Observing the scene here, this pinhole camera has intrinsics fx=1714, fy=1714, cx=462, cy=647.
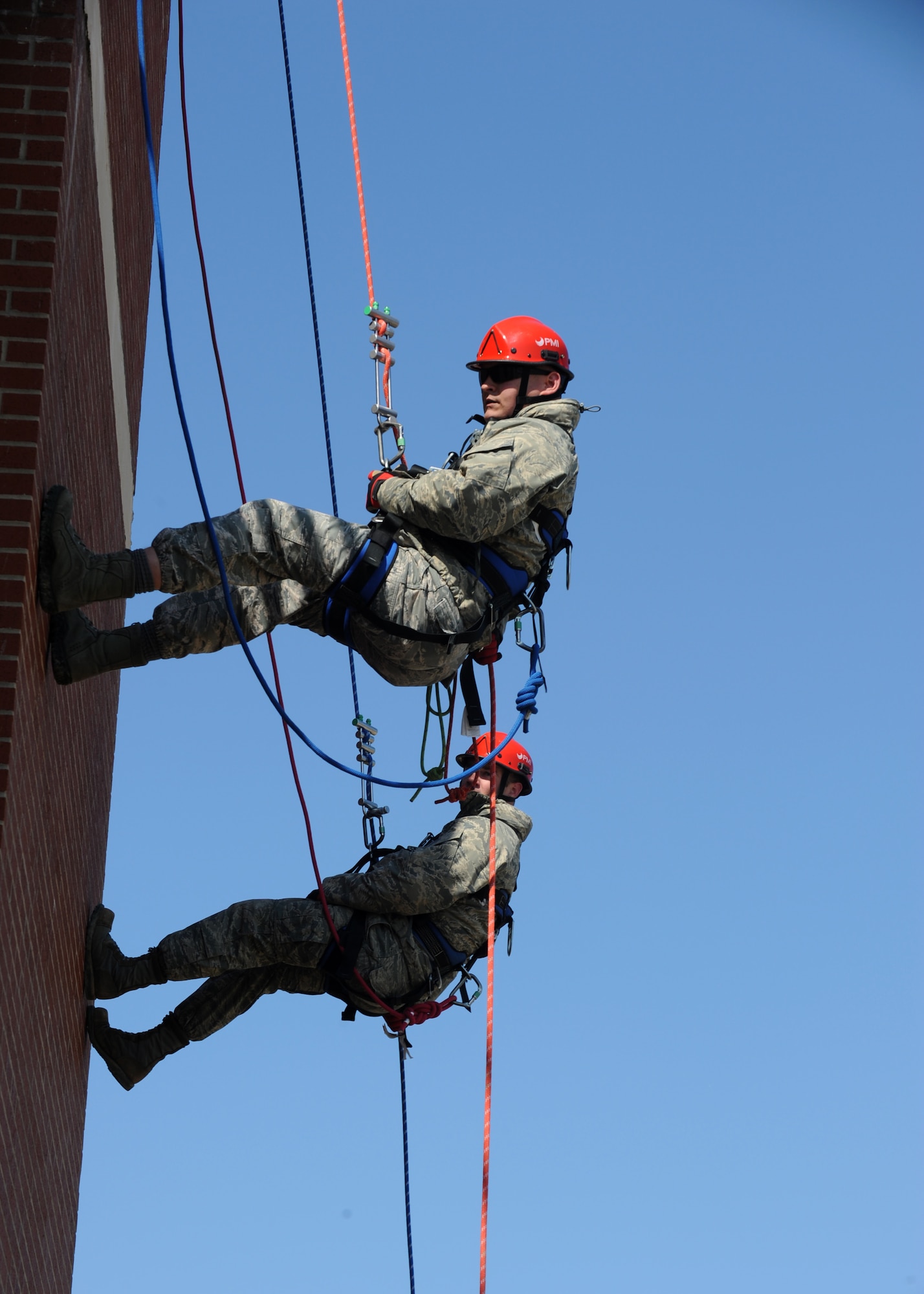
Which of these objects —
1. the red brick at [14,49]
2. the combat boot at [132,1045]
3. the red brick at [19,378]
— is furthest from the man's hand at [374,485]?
the combat boot at [132,1045]

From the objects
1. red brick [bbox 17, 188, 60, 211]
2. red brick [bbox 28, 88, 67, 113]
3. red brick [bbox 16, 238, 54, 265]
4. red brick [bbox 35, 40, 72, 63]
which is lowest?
red brick [bbox 16, 238, 54, 265]

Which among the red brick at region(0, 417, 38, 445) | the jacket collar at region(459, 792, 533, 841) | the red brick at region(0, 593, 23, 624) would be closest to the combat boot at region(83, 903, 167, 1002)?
the jacket collar at region(459, 792, 533, 841)

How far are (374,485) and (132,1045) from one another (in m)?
2.95

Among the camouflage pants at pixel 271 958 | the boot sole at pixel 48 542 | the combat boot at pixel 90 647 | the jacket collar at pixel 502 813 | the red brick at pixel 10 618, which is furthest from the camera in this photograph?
the jacket collar at pixel 502 813

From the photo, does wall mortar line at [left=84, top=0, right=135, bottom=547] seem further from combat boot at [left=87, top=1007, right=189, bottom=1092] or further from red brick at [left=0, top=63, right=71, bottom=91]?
combat boot at [left=87, top=1007, right=189, bottom=1092]

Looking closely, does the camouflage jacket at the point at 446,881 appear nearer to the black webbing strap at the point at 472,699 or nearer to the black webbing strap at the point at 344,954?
the black webbing strap at the point at 344,954

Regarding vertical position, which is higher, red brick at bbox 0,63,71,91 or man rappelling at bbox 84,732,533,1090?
red brick at bbox 0,63,71,91

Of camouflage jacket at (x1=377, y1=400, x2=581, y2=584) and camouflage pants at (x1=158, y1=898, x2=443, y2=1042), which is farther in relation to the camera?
camouflage pants at (x1=158, y1=898, x2=443, y2=1042)

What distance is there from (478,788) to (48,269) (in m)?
4.03

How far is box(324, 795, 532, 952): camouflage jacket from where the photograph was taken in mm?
7953

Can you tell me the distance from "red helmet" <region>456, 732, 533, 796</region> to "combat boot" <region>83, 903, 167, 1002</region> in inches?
76.1

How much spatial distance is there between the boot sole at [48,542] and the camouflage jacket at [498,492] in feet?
4.76

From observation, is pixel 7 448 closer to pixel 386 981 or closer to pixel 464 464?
pixel 464 464

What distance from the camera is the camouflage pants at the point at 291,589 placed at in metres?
6.32
